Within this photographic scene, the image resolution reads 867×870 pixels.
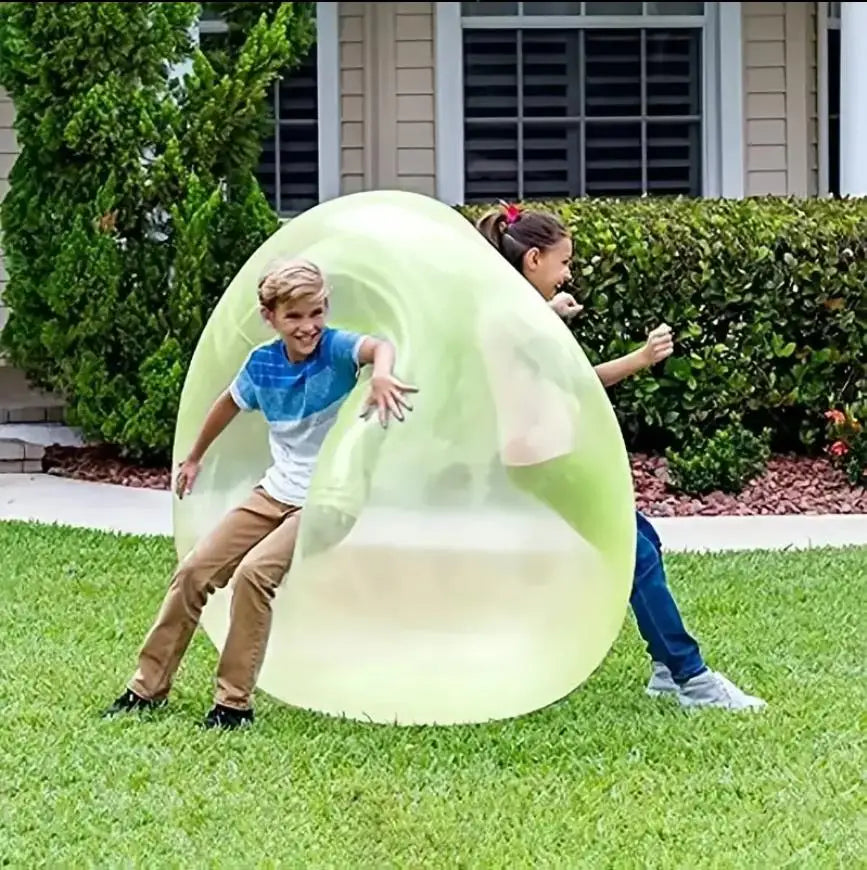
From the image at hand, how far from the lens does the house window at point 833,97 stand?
12.2m

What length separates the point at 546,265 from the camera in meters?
4.83

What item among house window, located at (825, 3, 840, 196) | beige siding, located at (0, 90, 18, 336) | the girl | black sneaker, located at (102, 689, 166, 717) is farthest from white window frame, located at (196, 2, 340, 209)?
black sneaker, located at (102, 689, 166, 717)

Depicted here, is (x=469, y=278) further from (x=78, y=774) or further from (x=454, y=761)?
(x=78, y=774)

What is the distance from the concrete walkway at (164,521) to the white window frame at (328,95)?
10.8ft

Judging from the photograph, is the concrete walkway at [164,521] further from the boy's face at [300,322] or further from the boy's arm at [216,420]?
the boy's face at [300,322]

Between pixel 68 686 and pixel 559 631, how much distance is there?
1.72 meters

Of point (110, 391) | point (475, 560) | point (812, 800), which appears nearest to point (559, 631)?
point (475, 560)

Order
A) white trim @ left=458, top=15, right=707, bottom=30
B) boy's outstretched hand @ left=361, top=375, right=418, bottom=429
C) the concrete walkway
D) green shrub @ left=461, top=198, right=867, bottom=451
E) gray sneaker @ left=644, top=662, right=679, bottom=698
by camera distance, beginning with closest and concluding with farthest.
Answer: boy's outstretched hand @ left=361, top=375, right=418, bottom=429, gray sneaker @ left=644, top=662, right=679, bottom=698, the concrete walkway, green shrub @ left=461, top=198, right=867, bottom=451, white trim @ left=458, top=15, right=707, bottom=30

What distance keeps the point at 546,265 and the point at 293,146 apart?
24.4ft

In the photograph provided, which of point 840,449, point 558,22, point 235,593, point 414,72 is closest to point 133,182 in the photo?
point 414,72

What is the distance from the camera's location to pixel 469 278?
4.52 meters

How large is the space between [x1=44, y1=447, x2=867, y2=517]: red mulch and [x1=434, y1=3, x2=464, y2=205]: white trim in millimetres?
2933

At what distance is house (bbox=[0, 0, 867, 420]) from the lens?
38.3 ft

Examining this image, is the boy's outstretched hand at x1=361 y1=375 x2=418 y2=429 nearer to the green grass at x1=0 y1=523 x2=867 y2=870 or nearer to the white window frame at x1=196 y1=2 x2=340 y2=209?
the green grass at x1=0 y1=523 x2=867 y2=870
